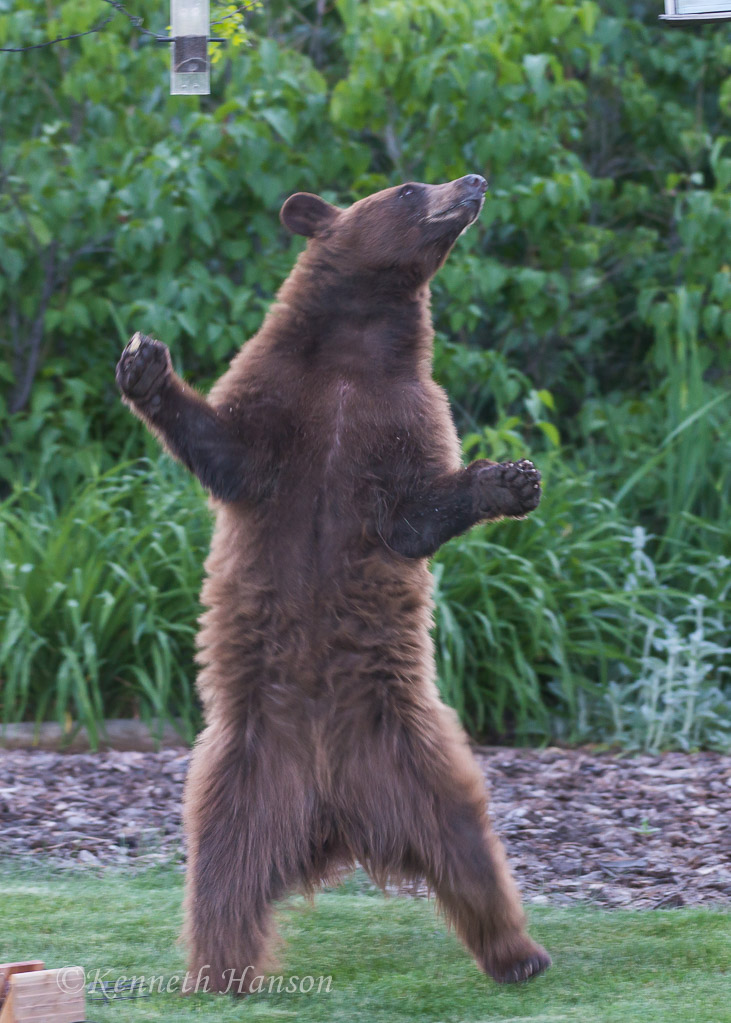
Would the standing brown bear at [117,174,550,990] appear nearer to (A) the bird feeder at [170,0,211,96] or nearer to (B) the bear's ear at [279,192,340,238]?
(B) the bear's ear at [279,192,340,238]

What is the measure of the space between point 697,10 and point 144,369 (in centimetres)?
173

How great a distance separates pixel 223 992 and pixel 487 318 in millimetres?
5015

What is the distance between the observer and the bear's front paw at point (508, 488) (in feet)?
9.71

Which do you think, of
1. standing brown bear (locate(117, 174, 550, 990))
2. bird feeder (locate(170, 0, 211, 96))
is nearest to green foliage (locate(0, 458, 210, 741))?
standing brown bear (locate(117, 174, 550, 990))

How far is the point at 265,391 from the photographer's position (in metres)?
3.21

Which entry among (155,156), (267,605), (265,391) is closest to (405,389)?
(265,391)

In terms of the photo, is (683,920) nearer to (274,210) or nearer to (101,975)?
(101,975)

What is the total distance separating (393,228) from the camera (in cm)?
363

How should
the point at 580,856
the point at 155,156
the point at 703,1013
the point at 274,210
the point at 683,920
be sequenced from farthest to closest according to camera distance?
the point at 274,210
the point at 155,156
the point at 580,856
the point at 683,920
the point at 703,1013

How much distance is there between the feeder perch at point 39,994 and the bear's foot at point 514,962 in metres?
0.95

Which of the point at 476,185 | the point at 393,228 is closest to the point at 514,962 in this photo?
the point at 393,228

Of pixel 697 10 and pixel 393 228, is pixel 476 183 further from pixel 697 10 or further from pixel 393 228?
pixel 697 10

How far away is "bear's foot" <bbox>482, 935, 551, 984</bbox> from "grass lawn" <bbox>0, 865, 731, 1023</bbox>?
3 cm

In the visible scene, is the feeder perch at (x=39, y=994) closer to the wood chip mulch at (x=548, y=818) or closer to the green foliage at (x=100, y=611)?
the wood chip mulch at (x=548, y=818)
